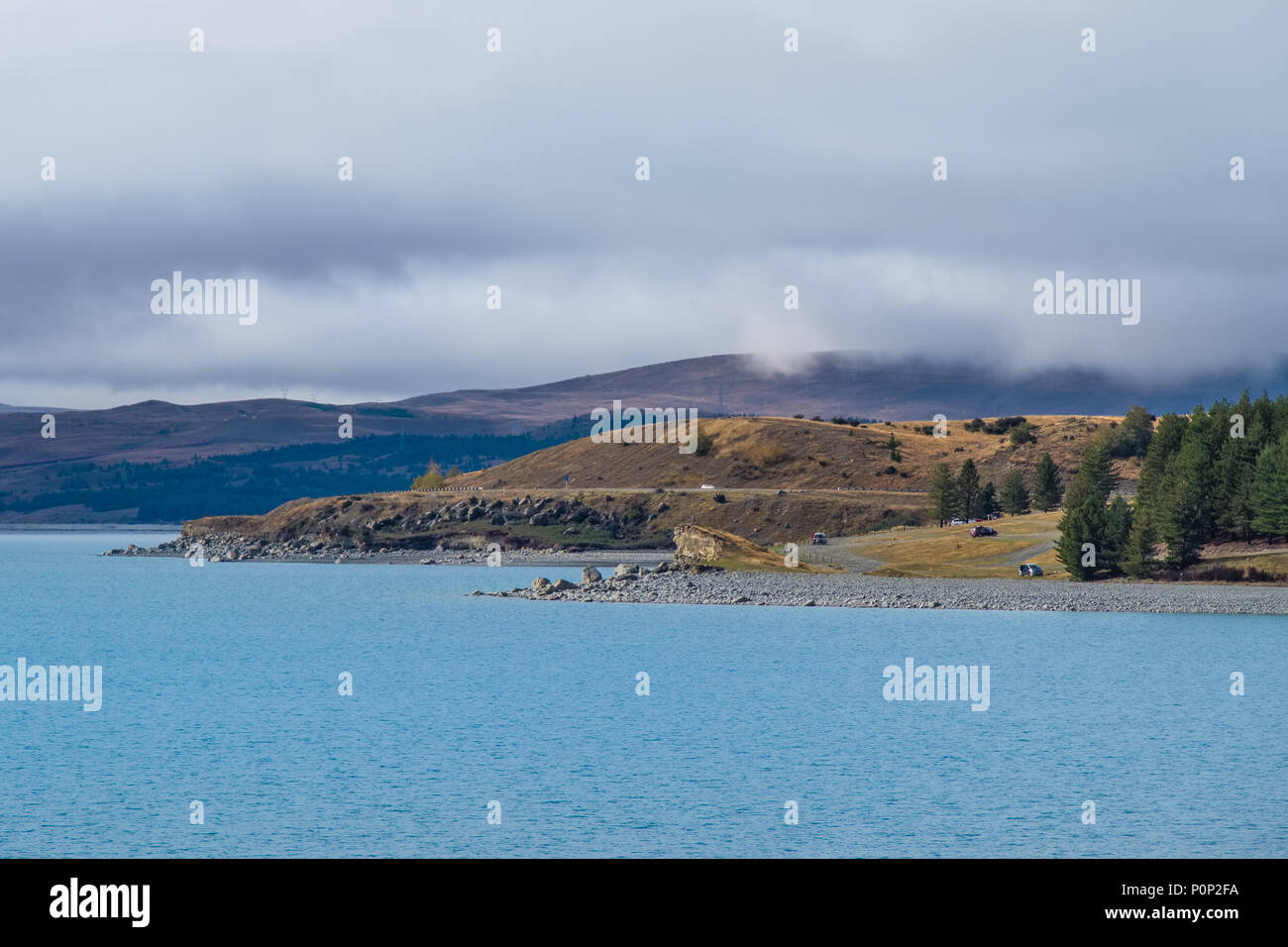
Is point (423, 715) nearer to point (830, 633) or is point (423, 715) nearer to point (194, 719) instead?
point (194, 719)

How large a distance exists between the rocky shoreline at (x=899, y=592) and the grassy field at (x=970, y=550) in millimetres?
5267

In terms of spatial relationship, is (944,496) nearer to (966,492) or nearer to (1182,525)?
(966,492)

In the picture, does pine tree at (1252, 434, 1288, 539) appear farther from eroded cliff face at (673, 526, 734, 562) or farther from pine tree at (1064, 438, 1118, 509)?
eroded cliff face at (673, 526, 734, 562)

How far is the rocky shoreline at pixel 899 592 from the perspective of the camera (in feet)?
293

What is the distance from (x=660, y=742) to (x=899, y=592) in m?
57.7

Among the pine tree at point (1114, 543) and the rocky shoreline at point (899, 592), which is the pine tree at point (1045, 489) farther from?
the rocky shoreline at point (899, 592)

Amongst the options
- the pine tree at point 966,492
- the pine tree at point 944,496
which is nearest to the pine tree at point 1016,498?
the pine tree at point 966,492

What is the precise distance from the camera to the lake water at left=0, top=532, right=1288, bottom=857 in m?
32.1

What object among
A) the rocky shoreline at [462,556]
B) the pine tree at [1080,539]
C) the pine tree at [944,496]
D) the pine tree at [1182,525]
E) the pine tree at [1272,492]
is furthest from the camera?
the rocky shoreline at [462,556]

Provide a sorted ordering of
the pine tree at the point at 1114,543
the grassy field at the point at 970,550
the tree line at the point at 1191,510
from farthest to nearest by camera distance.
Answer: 1. the grassy field at the point at 970,550
2. the pine tree at the point at 1114,543
3. the tree line at the point at 1191,510

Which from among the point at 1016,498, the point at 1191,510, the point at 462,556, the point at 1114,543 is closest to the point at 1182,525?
the point at 1191,510

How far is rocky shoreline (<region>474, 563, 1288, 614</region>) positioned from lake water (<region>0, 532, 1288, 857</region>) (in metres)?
3.46

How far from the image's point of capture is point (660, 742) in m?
45.1
